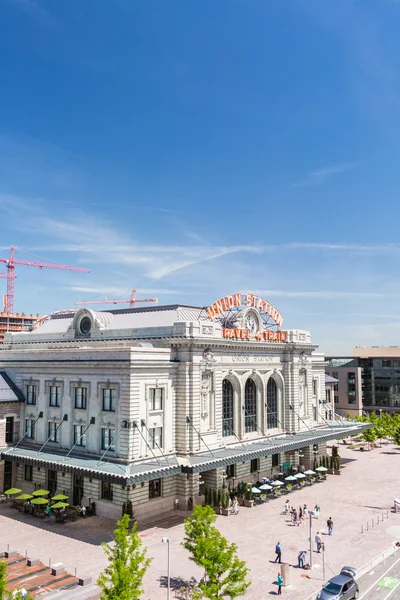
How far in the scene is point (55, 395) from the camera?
64.1 metres

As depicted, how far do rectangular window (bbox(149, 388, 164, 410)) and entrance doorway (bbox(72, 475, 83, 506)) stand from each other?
11364 mm

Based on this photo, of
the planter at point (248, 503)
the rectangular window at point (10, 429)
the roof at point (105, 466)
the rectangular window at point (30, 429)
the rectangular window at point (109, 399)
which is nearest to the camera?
the roof at point (105, 466)

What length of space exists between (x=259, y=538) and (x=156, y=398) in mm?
18026

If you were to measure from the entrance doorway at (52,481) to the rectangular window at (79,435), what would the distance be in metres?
4.94

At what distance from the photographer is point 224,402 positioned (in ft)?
224

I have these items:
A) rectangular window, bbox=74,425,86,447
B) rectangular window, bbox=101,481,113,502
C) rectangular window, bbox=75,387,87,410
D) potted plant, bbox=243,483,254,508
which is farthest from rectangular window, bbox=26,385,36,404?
potted plant, bbox=243,483,254,508

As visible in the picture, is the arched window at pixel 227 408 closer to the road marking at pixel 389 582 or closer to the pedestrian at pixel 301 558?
the pedestrian at pixel 301 558

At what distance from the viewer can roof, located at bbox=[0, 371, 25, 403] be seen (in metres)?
66.1

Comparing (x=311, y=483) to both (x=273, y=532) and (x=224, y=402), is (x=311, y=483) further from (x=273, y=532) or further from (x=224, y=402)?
(x=273, y=532)

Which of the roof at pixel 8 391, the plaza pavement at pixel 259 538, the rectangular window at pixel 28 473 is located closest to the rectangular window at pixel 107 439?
the plaza pavement at pixel 259 538

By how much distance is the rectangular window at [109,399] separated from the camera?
56812 millimetres

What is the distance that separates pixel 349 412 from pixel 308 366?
70.6m

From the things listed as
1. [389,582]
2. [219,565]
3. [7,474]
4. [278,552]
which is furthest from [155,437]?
[389,582]

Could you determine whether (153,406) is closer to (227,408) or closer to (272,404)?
(227,408)
